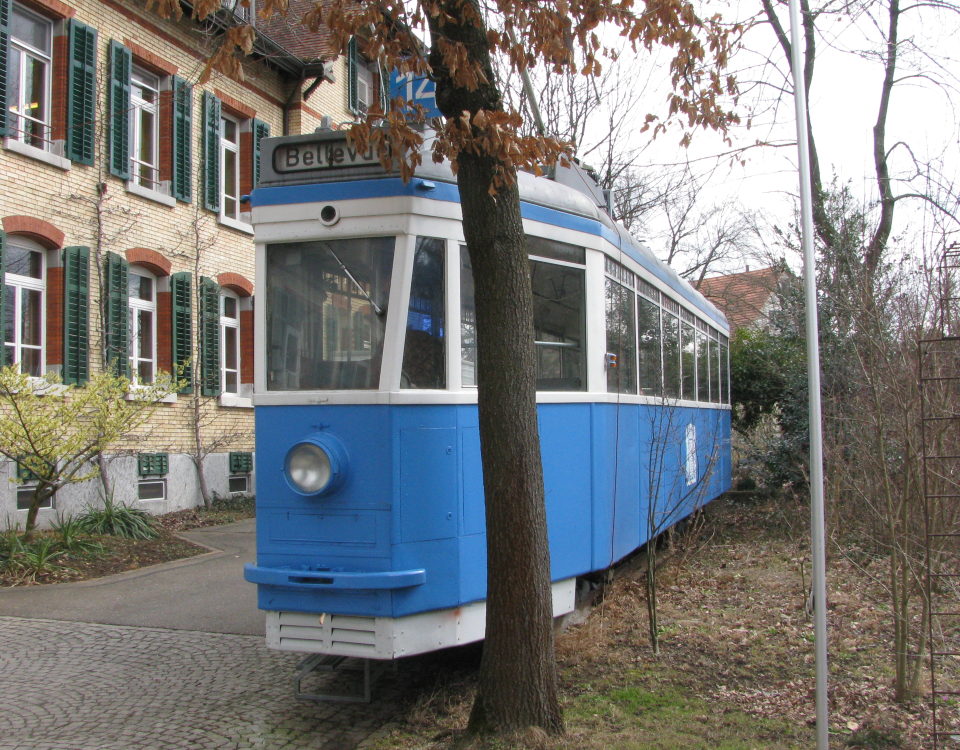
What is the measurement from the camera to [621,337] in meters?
6.97

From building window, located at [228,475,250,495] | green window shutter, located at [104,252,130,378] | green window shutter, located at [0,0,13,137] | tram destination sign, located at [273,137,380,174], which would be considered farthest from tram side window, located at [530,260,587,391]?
building window, located at [228,475,250,495]

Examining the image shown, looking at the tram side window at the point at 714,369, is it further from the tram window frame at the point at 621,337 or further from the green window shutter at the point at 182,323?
the green window shutter at the point at 182,323

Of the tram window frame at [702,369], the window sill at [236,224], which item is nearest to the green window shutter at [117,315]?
the window sill at [236,224]

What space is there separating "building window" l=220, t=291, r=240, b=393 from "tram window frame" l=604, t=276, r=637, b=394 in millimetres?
10561

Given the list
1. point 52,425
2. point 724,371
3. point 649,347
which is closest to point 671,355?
point 649,347

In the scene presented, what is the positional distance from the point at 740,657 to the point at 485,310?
3.07 m

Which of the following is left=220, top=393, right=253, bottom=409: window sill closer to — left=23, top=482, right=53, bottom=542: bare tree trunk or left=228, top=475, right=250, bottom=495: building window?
left=228, top=475, right=250, bottom=495: building window

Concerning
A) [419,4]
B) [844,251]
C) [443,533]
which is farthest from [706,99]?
[844,251]

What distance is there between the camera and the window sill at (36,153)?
11.9 meters

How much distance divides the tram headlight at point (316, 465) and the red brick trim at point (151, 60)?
11111mm

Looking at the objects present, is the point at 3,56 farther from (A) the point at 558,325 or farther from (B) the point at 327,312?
(A) the point at 558,325

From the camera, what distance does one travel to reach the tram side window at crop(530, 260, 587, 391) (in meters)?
5.84

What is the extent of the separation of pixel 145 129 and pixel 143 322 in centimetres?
305

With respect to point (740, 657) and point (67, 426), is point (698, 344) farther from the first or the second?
point (67, 426)
